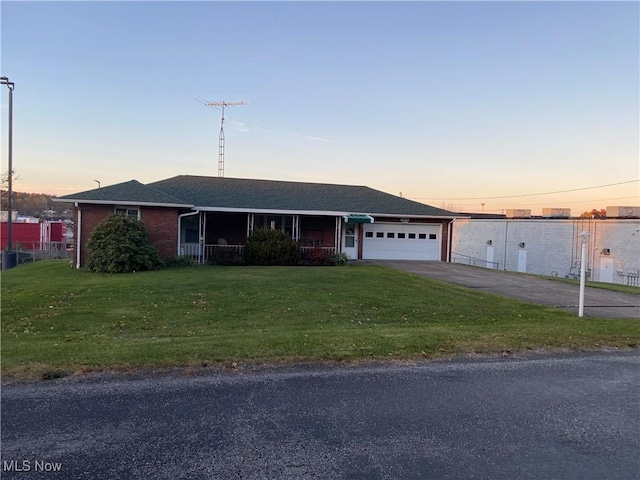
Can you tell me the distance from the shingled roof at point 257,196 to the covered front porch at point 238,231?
2.25 ft

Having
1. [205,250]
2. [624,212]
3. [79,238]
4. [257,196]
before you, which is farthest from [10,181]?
[624,212]

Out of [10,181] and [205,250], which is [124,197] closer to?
[205,250]

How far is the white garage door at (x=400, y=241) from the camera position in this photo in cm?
2503

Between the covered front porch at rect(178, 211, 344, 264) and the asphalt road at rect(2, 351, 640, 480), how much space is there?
15982 millimetres

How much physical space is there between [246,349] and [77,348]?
2.30 meters

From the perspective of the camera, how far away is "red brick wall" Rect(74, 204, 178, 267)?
19.0 meters

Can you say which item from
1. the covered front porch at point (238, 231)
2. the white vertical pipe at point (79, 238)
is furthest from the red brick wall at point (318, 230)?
the white vertical pipe at point (79, 238)

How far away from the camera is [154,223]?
763 inches

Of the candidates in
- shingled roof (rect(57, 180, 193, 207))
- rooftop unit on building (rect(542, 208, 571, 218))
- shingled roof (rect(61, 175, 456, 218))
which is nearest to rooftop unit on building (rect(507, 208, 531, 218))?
rooftop unit on building (rect(542, 208, 571, 218))

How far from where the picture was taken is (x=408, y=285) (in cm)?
1442

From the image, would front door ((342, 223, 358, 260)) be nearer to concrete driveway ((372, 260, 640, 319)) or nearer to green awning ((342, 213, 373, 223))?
green awning ((342, 213, 373, 223))

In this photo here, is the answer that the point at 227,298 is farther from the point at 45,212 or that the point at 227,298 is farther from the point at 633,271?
the point at 45,212

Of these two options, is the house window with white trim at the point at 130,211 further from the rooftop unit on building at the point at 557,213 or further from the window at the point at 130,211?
the rooftop unit on building at the point at 557,213

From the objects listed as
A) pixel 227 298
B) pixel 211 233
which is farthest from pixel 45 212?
pixel 227 298
